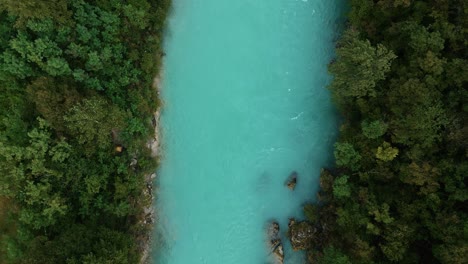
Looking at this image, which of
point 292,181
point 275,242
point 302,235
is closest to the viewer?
point 302,235

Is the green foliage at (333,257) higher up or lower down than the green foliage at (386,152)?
lower down

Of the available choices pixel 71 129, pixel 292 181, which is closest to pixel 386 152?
pixel 292 181

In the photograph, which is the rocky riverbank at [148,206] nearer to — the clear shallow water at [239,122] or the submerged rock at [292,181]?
the clear shallow water at [239,122]

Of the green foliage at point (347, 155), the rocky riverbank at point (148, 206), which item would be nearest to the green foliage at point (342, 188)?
the green foliage at point (347, 155)

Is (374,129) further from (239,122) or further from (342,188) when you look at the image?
(239,122)

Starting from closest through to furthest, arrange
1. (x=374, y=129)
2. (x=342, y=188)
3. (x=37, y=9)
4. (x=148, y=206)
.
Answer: (x=37, y=9) < (x=374, y=129) < (x=342, y=188) < (x=148, y=206)

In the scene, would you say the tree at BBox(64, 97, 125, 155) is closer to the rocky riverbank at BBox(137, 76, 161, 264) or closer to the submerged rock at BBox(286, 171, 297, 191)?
the rocky riverbank at BBox(137, 76, 161, 264)

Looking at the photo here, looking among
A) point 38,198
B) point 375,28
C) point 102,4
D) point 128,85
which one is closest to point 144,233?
point 38,198
